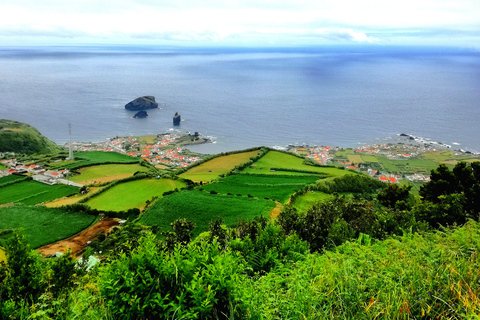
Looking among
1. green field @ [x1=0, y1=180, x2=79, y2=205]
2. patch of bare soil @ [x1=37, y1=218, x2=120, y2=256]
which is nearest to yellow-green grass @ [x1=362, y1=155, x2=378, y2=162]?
patch of bare soil @ [x1=37, y1=218, x2=120, y2=256]

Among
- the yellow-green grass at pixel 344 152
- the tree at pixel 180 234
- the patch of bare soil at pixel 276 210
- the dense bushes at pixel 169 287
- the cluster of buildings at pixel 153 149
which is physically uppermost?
the dense bushes at pixel 169 287

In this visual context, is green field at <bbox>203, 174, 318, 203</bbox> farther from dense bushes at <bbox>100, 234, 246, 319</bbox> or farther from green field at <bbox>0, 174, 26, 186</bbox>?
dense bushes at <bbox>100, 234, 246, 319</bbox>

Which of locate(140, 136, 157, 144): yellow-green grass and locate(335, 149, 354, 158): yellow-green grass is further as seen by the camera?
locate(140, 136, 157, 144): yellow-green grass

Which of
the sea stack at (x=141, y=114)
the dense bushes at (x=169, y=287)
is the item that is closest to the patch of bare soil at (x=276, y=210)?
the dense bushes at (x=169, y=287)

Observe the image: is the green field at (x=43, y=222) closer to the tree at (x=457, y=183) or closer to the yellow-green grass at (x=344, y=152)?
the tree at (x=457, y=183)

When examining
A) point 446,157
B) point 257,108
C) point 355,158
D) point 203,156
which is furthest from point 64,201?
point 257,108

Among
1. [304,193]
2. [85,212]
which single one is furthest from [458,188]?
[85,212]

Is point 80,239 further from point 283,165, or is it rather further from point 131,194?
point 283,165
